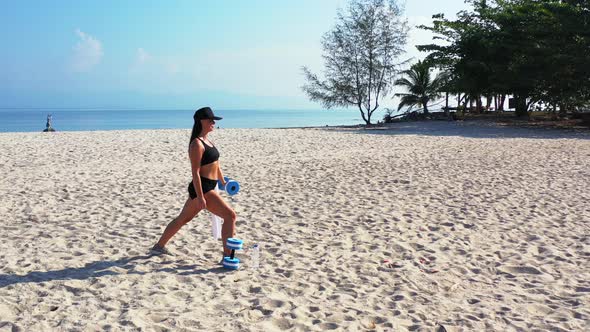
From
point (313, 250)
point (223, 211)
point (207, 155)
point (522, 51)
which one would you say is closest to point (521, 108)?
point (522, 51)

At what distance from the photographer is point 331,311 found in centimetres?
395

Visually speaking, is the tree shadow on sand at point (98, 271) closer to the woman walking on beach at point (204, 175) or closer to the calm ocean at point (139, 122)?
the woman walking on beach at point (204, 175)

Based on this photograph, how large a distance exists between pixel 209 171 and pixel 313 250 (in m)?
1.54

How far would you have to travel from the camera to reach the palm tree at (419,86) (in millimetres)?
31720

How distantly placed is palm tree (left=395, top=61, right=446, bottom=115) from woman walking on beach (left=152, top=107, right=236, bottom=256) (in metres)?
28.0

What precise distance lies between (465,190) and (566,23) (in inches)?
653

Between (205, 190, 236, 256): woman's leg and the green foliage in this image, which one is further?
the green foliage

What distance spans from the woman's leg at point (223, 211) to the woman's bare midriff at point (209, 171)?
15 cm

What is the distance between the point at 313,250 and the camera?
5543mm

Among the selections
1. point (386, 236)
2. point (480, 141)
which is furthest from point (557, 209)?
point (480, 141)

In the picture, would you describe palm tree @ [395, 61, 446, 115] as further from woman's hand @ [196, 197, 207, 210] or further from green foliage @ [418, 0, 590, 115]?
woman's hand @ [196, 197, 207, 210]

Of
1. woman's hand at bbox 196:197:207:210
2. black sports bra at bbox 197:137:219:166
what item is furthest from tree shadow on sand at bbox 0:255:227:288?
black sports bra at bbox 197:137:219:166

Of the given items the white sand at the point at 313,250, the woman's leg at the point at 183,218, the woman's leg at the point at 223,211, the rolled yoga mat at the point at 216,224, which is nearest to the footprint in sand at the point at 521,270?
the white sand at the point at 313,250

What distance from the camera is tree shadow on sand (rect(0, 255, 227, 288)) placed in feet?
14.8
